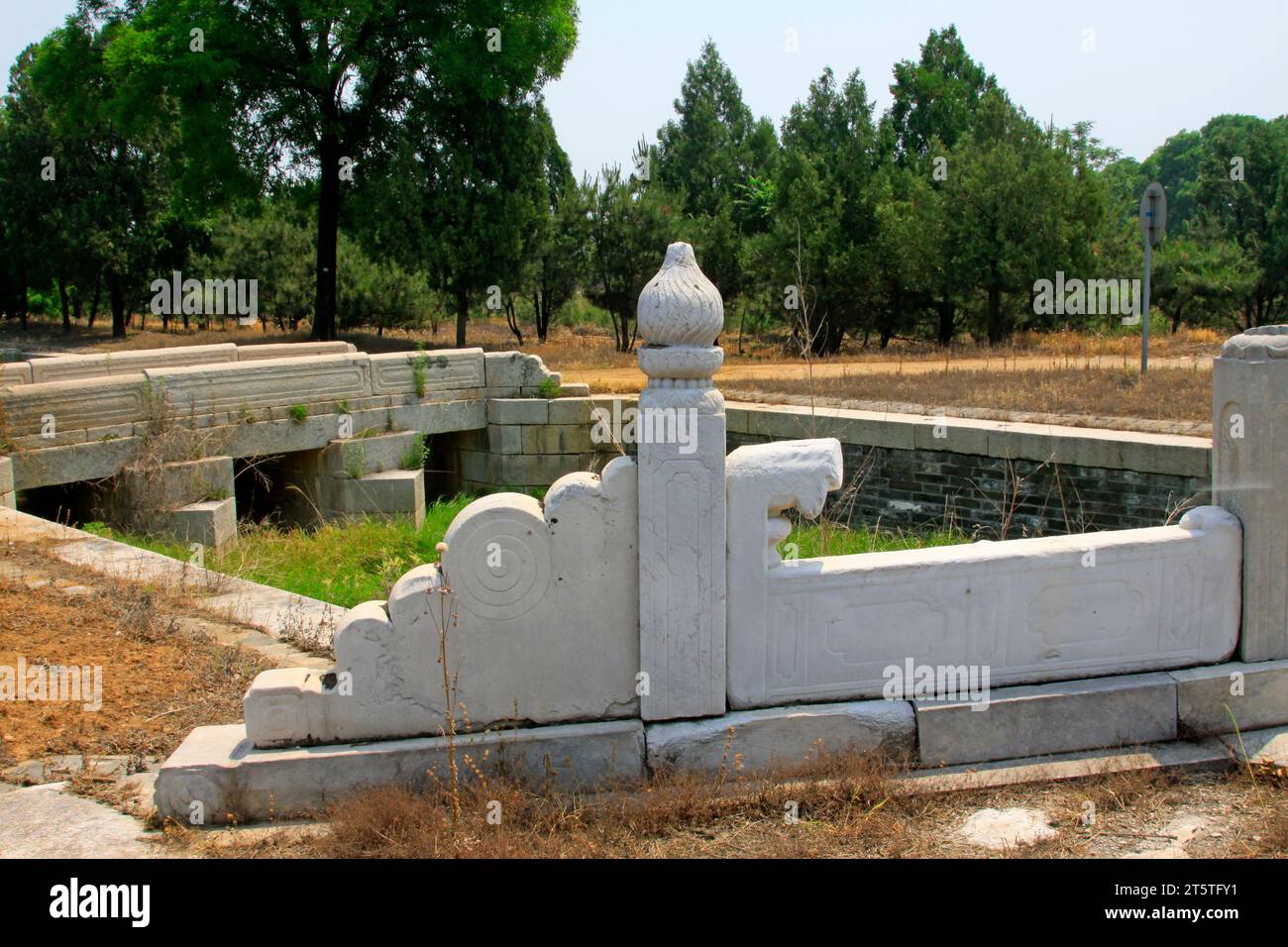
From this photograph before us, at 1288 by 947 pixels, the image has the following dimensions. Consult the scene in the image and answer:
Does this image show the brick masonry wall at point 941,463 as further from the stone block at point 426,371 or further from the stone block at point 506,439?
the stone block at point 426,371

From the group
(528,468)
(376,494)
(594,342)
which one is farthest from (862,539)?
(594,342)

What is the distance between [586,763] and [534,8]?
18934mm

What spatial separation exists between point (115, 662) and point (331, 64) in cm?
1673

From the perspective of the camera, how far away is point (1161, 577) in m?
4.54

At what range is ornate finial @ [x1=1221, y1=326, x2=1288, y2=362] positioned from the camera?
443 centimetres

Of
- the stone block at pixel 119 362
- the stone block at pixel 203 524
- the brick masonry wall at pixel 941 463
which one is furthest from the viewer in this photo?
the stone block at pixel 119 362

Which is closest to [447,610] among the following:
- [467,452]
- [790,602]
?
[790,602]

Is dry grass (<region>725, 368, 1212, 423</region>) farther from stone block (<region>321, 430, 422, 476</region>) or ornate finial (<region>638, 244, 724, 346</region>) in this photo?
ornate finial (<region>638, 244, 724, 346</region>)

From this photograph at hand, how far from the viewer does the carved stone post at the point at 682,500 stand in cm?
413

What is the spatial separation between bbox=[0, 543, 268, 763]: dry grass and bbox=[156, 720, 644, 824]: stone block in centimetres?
77

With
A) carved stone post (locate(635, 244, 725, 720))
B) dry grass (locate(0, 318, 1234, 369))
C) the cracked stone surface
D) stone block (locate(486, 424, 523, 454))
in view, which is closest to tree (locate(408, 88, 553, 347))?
dry grass (locate(0, 318, 1234, 369))

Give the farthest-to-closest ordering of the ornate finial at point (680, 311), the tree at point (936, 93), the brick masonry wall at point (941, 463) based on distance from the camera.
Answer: the tree at point (936, 93)
the brick masonry wall at point (941, 463)
the ornate finial at point (680, 311)

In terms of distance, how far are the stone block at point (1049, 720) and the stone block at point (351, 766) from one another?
1135 mm

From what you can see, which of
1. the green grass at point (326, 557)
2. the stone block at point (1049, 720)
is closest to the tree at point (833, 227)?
the green grass at point (326, 557)
